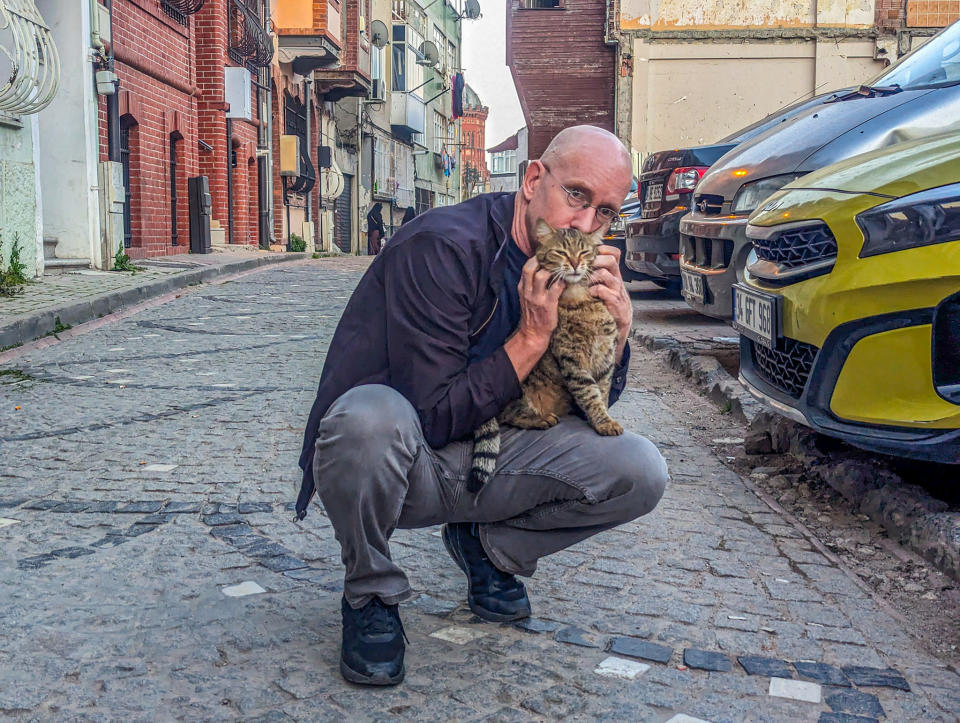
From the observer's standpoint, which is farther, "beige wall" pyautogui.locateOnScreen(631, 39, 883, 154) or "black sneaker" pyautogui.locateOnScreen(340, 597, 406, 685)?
"beige wall" pyautogui.locateOnScreen(631, 39, 883, 154)

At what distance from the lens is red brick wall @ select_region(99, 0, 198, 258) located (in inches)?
634

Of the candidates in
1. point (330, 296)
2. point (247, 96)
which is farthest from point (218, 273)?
point (247, 96)

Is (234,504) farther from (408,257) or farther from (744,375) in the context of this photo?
(744,375)

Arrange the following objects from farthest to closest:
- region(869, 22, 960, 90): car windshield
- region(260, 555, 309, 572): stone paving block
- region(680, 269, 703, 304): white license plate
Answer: region(680, 269, 703, 304): white license plate, region(869, 22, 960, 90): car windshield, region(260, 555, 309, 572): stone paving block

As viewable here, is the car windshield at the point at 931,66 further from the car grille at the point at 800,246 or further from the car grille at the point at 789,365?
the car grille at the point at 789,365

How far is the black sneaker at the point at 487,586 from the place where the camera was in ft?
9.69

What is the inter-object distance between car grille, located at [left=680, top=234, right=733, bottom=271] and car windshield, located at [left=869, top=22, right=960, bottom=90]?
132cm

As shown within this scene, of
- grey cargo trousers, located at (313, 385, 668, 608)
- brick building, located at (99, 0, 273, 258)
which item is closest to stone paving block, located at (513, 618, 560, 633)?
grey cargo trousers, located at (313, 385, 668, 608)

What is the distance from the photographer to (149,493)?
13.8 feet

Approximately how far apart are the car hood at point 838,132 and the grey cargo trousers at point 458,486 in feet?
9.56

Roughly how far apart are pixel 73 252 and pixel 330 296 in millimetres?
3768

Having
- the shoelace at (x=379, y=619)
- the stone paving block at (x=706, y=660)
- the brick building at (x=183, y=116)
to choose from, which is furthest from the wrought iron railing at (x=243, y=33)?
the stone paving block at (x=706, y=660)

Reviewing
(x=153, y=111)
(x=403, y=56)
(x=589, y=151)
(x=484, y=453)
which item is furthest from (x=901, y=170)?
(x=403, y=56)

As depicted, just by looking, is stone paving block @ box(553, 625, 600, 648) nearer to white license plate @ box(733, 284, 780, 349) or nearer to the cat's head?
the cat's head
